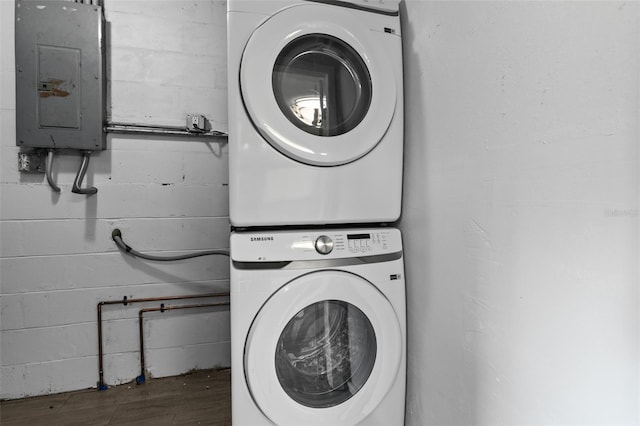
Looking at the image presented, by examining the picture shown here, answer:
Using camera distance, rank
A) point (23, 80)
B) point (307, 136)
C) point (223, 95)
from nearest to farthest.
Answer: point (307, 136) < point (23, 80) < point (223, 95)

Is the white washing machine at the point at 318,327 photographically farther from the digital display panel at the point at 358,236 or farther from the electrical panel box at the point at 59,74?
the electrical panel box at the point at 59,74

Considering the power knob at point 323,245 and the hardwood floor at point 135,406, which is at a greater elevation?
the power knob at point 323,245

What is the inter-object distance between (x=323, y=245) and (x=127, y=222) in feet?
3.96

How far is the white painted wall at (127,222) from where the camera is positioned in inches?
60.1

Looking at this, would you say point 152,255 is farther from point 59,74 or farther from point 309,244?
point 309,244

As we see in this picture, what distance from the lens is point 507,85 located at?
0.77 m

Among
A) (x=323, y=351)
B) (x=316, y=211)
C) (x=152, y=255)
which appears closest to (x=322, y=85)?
(x=316, y=211)

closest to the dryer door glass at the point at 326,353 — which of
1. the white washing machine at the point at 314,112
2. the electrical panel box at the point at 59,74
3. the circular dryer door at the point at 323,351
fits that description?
→ the circular dryer door at the point at 323,351

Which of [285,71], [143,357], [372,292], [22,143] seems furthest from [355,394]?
[22,143]

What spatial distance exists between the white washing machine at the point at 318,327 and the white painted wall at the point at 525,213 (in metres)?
0.12

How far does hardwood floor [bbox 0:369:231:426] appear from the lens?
1.37 m

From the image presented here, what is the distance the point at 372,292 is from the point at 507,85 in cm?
70

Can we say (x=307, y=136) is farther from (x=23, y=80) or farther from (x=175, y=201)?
(x=23, y=80)

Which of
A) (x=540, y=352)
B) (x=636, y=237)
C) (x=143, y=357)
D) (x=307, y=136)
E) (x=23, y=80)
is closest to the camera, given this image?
(x=636, y=237)
